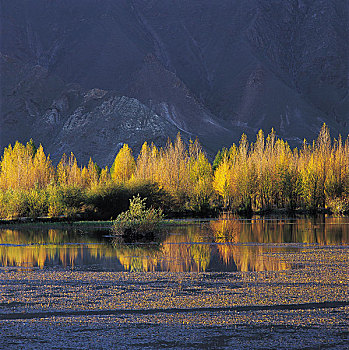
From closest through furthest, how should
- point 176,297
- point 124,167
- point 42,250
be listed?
point 176,297, point 42,250, point 124,167

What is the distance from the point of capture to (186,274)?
18.5 m

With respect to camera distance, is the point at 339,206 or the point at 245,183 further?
the point at 245,183

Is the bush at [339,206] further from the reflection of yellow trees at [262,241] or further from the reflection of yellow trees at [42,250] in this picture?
the reflection of yellow trees at [42,250]

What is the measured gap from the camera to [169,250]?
25.8 meters

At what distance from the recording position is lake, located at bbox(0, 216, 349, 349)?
11.2 metres

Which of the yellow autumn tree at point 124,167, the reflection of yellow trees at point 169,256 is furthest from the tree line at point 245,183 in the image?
the reflection of yellow trees at point 169,256

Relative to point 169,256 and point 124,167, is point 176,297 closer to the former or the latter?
point 169,256

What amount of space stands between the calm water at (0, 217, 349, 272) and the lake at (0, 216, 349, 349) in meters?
0.08

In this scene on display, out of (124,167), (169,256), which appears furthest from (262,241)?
(124,167)

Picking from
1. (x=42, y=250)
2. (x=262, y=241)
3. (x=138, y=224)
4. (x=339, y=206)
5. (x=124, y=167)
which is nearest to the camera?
(x=42, y=250)

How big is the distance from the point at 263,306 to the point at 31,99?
159 metres

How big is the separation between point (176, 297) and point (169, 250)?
436 inches

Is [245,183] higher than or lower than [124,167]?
lower

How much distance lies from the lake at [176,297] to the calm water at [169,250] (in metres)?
0.08
